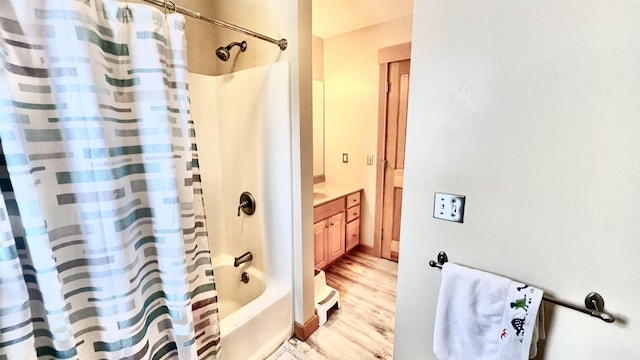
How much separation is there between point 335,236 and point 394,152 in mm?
1147

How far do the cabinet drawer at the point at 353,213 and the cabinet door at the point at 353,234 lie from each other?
2.0 inches

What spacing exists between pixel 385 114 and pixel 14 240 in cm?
275

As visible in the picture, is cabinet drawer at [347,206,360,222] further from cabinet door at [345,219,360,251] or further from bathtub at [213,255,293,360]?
bathtub at [213,255,293,360]

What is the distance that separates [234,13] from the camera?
181 cm

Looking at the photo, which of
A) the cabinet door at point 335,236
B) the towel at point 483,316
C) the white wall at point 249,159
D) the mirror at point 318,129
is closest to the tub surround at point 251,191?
the white wall at point 249,159

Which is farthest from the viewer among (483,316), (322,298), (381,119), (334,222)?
(381,119)


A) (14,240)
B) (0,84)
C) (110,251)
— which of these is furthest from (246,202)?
(0,84)

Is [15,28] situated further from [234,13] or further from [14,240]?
[234,13]

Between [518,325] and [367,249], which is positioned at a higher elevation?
[518,325]

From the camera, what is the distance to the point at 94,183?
86cm

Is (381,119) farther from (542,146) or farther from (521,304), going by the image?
(521,304)

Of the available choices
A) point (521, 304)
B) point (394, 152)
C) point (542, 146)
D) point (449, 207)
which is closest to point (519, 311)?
point (521, 304)

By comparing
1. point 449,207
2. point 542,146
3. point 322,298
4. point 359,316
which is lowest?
point 359,316

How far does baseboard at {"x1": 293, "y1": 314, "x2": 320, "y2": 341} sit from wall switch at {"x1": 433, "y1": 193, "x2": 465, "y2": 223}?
1.35m
